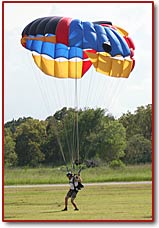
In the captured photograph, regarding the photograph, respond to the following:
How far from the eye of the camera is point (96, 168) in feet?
25.5

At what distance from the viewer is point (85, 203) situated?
7719mm

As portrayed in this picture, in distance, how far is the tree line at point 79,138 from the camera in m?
7.72

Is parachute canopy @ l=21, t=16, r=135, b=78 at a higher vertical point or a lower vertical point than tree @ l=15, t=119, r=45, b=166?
higher

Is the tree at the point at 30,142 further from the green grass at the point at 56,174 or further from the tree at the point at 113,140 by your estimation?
the tree at the point at 113,140

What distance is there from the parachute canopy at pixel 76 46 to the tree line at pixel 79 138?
0.40 m

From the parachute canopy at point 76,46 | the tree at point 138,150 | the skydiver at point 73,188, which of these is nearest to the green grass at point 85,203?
the skydiver at point 73,188

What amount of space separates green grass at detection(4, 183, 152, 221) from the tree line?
251mm

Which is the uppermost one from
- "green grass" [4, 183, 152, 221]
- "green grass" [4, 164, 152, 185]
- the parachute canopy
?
the parachute canopy

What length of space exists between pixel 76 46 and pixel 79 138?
0.87m

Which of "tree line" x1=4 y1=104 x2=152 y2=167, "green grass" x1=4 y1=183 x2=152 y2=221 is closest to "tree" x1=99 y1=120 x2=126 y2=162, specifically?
"tree line" x1=4 y1=104 x2=152 y2=167

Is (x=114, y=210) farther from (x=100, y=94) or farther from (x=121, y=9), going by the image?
(x=121, y=9)

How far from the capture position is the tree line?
25.3 feet

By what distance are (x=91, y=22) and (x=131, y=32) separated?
1.28 feet

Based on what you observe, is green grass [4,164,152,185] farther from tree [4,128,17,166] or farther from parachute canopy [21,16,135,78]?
parachute canopy [21,16,135,78]
